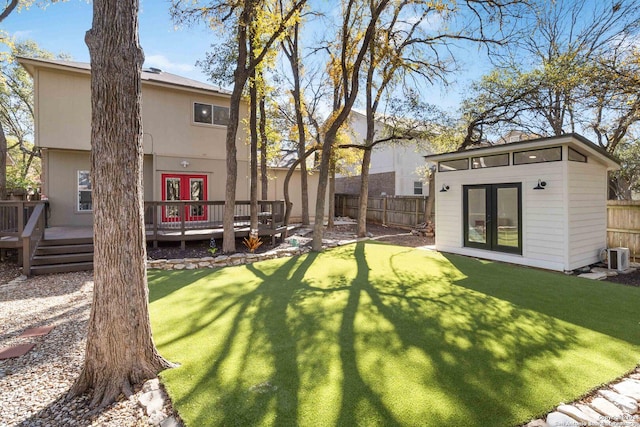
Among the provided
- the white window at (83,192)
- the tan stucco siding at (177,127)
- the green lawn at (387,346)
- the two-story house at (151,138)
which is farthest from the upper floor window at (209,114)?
the green lawn at (387,346)

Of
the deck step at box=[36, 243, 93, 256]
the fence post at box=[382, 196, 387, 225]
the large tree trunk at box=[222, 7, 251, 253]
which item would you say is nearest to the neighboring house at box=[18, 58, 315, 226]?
the deck step at box=[36, 243, 93, 256]

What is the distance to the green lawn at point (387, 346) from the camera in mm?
2672

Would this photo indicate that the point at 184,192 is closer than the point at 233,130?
No

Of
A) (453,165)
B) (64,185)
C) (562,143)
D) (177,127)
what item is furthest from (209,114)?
(562,143)

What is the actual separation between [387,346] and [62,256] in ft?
26.9

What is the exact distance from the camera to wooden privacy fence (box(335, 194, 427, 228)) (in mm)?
15539

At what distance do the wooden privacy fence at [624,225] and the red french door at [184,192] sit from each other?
13.3 m

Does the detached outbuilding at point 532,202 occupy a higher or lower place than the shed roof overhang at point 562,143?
lower

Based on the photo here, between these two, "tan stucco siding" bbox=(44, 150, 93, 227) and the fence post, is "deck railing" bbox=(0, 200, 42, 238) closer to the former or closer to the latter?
"tan stucco siding" bbox=(44, 150, 93, 227)

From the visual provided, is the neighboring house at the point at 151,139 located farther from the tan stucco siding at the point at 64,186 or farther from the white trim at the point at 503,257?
the white trim at the point at 503,257

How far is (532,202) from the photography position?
8250 mm

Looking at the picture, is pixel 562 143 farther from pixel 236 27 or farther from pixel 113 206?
pixel 236 27

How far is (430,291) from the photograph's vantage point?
19.7 ft

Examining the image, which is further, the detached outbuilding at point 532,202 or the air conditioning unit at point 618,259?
the air conditioning unit at point 618,259
